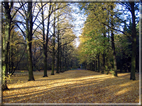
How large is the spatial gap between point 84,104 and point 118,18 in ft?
28.8

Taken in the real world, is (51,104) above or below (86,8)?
below

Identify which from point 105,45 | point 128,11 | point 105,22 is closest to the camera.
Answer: point 128,11

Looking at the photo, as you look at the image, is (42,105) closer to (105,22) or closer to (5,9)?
(5,9)

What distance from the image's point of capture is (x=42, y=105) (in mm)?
5156

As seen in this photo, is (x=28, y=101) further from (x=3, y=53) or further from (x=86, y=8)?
(x=86, y=8)

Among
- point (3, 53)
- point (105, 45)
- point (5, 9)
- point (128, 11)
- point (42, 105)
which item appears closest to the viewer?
point (42, 105)

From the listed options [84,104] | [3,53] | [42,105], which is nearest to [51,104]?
[42,105]

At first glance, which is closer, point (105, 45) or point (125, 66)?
point (105, 45)

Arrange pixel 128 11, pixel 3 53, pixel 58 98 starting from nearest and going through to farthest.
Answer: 1. pixel 58 98
2. pixel 3 53
3. pixel 128 11

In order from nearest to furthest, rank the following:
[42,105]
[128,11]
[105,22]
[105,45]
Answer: [42,105]
[128,11]
[105,22]
[105,45]

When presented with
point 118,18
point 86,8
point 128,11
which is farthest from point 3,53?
point 128,11

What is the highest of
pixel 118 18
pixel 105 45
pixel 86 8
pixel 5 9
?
pixel 86 8

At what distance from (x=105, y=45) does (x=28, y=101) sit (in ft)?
39.2

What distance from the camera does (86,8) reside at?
415 inches
